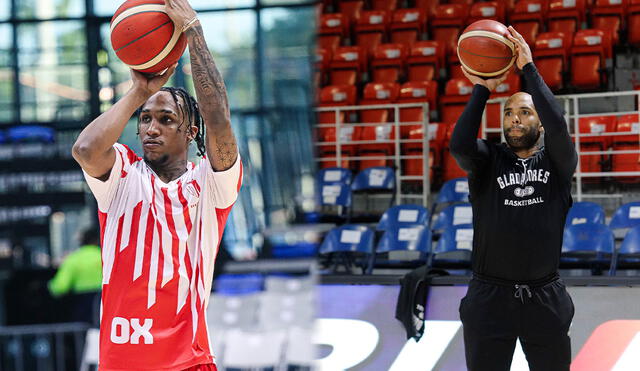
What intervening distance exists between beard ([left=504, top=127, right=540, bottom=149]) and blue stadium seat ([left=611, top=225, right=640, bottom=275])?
2146 millimetres

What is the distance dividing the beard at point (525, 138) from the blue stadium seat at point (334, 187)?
4.14 meters

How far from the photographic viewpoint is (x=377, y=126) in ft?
28.2

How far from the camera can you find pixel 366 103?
9367 mm

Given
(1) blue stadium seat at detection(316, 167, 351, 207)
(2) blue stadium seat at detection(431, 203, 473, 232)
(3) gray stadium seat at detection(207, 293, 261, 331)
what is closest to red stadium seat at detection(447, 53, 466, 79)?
(1) blue stadium seat at detection(316, 167, 351, 207)

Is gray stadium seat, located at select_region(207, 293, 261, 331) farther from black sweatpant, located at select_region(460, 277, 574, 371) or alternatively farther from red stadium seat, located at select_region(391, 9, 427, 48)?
A: red stadium seat, located at select_region(391, 9, 427, 48)

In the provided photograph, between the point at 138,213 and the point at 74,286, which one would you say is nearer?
the point at 138,213

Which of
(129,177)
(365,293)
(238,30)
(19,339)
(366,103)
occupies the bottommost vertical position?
(19,339)

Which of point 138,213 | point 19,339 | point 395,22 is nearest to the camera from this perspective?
point 138,213

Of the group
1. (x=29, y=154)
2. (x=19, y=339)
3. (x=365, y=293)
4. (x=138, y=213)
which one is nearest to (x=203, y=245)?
(x=138, y=213)

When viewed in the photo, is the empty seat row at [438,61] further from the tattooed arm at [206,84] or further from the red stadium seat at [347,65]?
the tattooed arm at [206,84]

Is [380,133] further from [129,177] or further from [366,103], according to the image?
[129,177]

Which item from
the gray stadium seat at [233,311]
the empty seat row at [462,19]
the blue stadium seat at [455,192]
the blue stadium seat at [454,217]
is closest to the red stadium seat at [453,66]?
the empty seat row at [462,19]

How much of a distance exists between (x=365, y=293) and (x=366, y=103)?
4.77 m

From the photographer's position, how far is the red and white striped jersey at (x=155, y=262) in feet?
7.80
